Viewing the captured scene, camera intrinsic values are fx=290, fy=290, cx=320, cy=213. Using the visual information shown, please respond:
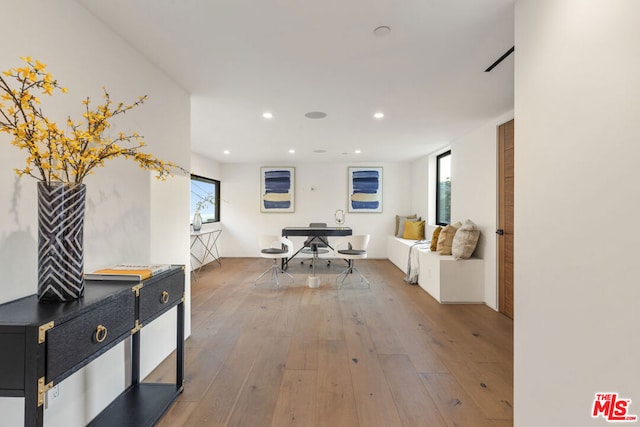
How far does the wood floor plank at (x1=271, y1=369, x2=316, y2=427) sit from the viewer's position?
1.73 m

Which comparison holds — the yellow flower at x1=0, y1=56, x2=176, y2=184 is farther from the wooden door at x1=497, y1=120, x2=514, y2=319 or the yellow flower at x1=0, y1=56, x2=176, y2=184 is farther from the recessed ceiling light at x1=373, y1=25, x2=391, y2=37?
the wooden door at x1=497, y1=120, x2=514, y2=319

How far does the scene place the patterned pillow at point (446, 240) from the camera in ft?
13.9

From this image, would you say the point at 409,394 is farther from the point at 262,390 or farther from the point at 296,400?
the point at 262,390

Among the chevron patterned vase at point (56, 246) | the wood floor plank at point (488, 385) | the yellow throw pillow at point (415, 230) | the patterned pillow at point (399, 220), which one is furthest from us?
the patterned pillow at point (399, 220)

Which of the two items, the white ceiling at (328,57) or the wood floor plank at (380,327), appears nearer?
the white ceiling at (328,57)

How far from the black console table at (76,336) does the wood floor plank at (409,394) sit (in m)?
1.50

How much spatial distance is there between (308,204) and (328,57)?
5.25m

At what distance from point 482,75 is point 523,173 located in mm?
1375

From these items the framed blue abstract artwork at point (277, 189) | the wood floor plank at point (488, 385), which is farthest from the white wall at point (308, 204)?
the wood floor plank at point (488, 385)

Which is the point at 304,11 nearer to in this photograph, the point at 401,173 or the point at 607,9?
the point at 607,9

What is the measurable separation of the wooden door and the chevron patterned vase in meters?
3.87

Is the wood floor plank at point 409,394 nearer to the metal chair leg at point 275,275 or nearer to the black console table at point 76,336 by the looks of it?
the black console table at point 76,336

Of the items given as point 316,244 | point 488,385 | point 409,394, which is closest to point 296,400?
point 409,394

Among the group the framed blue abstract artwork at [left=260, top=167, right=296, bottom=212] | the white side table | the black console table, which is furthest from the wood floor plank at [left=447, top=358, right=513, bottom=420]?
the framed blue abstract artwork at [left=260, top=167, right=296, bottom=212]
